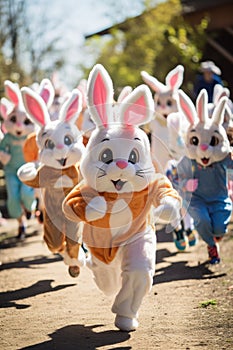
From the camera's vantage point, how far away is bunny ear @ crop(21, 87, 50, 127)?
8.09 metres

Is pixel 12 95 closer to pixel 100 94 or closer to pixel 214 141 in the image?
pixel 214 141

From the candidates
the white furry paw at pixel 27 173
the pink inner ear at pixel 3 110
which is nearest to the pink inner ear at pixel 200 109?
the white furry paw at pixel 27 173

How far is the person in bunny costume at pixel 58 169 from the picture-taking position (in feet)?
27.5

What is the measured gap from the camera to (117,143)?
21.7 ft

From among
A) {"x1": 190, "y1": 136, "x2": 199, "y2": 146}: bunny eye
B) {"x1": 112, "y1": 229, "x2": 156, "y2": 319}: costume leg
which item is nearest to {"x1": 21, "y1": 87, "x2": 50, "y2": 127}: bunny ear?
{"x1": 190, "y1": 136, "x2": 199, "y2": 146}: bunny eye

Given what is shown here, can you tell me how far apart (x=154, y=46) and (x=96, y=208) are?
21.5 metres

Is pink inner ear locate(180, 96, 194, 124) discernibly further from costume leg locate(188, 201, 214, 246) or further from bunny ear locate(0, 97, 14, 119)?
bunny ear locate(0, 97, 14, 119)

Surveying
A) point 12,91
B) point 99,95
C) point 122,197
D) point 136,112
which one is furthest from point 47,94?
point 122,197

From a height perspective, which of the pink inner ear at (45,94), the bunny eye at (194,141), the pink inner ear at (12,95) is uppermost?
the pink inner ear at (12,95)

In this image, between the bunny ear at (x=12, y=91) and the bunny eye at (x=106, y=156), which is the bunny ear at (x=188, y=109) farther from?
the bunny ear at (x=12, y=91)

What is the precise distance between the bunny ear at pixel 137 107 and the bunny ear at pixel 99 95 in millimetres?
135

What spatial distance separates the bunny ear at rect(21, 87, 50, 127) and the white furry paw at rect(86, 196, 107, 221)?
1856mm

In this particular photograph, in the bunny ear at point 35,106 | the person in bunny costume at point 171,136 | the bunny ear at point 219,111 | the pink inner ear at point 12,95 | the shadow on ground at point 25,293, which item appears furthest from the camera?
the pink inner ear at point 12,95

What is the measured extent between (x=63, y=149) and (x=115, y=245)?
197 cm
